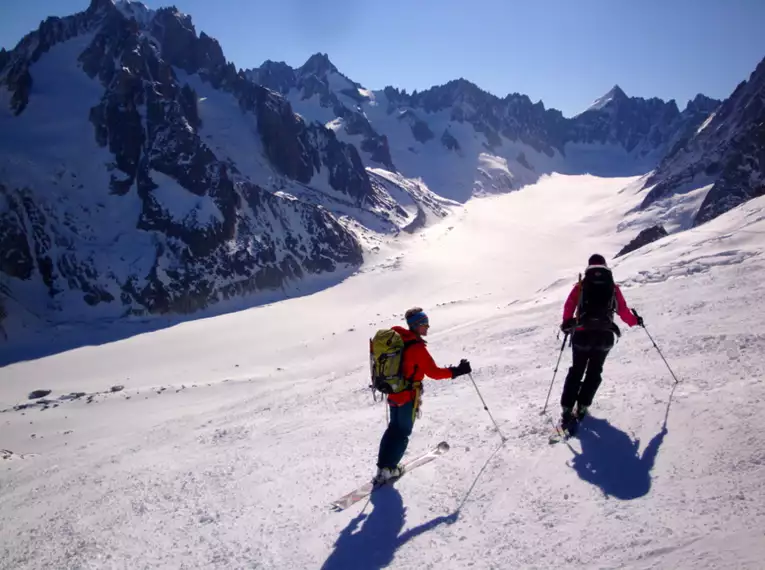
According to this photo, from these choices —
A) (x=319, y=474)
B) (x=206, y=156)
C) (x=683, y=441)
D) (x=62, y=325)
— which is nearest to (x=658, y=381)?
(x=683, y=441)

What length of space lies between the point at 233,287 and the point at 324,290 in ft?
37.1

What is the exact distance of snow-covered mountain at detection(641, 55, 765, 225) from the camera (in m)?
59.3

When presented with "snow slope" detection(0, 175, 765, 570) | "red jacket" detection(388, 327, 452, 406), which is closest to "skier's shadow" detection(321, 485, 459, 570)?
"snow slope" detection(0, 175, 765, 570)

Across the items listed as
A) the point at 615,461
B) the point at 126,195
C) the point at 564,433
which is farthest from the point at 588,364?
the point at 126,195

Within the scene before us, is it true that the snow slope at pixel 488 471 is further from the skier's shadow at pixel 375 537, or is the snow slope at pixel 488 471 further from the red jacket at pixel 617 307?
the red jacket at pixel 617 307

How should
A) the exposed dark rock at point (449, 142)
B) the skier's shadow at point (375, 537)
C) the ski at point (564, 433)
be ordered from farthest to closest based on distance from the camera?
the exposed dark rock at point (449, 142) < the ski at point (564, 433) < the skier's shadow at point (375, 537)

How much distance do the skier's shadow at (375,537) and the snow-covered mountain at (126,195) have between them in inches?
2120

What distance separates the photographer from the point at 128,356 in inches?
1630

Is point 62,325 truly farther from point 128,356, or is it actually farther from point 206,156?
point 206,156

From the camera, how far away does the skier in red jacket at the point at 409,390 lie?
6.38m

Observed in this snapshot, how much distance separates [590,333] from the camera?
7145 millimetres

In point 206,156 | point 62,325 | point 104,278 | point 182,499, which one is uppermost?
point 206,156

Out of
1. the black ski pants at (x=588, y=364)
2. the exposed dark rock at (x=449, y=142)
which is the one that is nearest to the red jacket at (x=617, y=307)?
the black ski pants at (x=588, y=364)

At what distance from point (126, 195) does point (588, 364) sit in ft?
217
